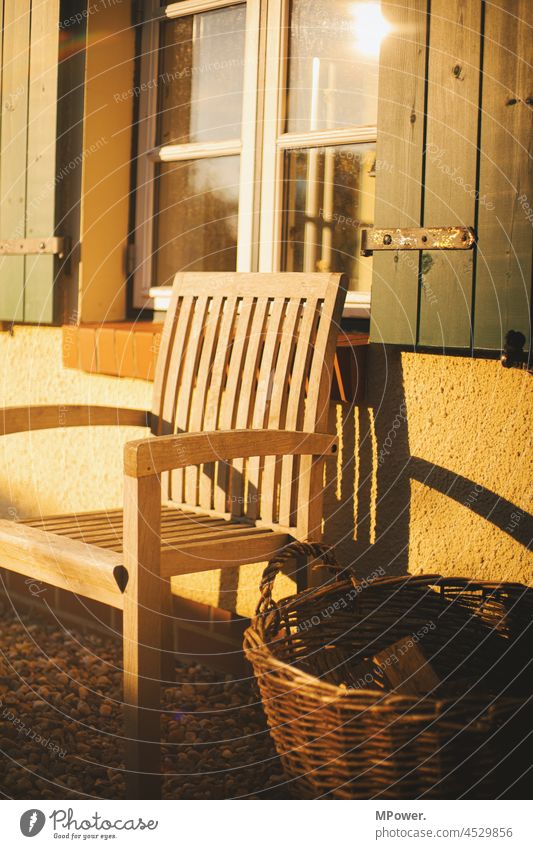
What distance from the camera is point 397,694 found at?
1721 mm

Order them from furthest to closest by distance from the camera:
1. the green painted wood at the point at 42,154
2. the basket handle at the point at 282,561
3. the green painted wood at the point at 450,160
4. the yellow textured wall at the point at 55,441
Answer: the green painted wood at the point at 42,154
the yellow textured wall at the point at 55,441
the green painted wood at the point at 450,160
the basket handle at the point at 282,561

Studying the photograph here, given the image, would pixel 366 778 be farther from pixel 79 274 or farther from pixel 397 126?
pixel 79 274

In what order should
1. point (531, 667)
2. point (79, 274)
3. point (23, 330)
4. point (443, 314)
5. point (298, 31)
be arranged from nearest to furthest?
1. point (531, 667)
2. point (443, 314)
3. point (298, 31)
4. point (79, 274)
5. point (23, 330)

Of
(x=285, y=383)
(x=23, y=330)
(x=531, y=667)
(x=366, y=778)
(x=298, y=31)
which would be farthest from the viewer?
(x=23, y=330)

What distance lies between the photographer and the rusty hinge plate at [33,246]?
339 centimetres

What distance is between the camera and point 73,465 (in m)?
3.48

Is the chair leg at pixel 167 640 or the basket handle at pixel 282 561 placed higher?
the basket handle at pixel 282 561

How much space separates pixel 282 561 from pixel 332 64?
156cm

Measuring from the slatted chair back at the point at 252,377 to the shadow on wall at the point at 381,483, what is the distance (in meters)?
0.15

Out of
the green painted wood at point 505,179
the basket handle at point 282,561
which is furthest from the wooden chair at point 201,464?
the green painted wood at point 505,179

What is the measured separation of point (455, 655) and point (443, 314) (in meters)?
0.80

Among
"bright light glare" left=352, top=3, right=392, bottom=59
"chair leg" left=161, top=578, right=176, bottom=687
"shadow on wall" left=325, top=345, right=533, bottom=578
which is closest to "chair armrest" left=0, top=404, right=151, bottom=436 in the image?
"chair leg" left=161, top=578, right=176, bottom=687

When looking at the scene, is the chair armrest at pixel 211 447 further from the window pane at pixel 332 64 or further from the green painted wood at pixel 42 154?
the green painted wood at pixel 42 154
